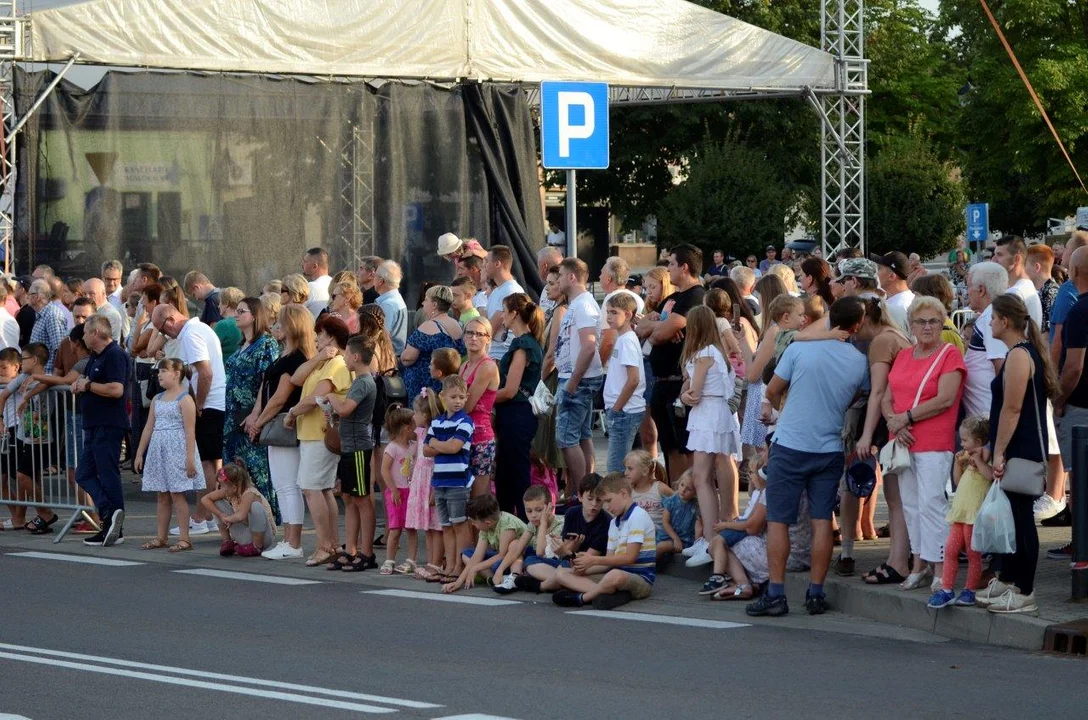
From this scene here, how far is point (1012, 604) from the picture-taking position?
28.2 ft

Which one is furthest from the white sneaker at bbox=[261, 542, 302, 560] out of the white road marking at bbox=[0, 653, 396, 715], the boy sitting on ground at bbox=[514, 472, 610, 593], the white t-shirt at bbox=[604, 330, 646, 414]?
the white road marking at bbox=[0, 653, 396, 715]

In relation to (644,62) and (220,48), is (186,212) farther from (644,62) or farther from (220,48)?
(644,62)

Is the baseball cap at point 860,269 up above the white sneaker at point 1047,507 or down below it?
above

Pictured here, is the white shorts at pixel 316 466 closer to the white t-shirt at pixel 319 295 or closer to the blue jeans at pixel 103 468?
the blue jeans at pixel 103 468

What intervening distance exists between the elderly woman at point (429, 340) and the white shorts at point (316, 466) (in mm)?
830

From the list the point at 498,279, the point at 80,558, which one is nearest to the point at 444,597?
the point at 80,558

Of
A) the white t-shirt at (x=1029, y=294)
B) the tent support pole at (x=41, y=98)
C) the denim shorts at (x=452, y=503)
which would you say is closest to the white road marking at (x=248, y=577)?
the denim shorts at (x=452, y=503)

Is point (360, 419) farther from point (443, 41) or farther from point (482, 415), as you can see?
point (443, 41)

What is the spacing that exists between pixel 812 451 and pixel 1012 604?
1.36m

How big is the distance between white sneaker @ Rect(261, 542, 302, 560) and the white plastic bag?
16.6 feet

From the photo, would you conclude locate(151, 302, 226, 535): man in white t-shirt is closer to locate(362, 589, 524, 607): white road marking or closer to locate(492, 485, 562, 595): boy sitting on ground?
locate(362, 589, 524, 607): white road marking

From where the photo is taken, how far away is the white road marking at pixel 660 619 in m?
9.05

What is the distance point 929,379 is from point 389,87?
11.4 metres

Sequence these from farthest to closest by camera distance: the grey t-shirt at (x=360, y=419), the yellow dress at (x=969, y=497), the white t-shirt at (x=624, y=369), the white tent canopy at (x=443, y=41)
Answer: the white tent canopy at (x=443, y=41) → the white t-shirt at (x=624, y=369) → the grey t-shirt at (x=360, y=419) → the yellow dress at (x=969, y=497)
